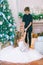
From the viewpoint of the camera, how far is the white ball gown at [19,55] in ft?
15.6

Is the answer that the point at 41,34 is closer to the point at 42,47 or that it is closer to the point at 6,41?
the point at 42,47

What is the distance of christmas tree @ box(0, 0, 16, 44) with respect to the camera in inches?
212

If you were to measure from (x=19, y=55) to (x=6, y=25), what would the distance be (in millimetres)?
907

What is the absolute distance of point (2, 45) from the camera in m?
5.37

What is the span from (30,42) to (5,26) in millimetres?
696

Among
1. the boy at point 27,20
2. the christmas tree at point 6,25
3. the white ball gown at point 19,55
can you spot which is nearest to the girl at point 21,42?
the white ball gown at point 19,55

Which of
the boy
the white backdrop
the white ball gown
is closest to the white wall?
the white backdrop

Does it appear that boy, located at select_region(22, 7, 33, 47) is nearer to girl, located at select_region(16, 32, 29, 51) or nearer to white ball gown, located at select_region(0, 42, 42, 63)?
girl, located at select_region(16, 32, 29, 51)

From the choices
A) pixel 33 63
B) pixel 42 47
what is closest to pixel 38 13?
pixel 42 47

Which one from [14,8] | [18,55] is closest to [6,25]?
[14,8]

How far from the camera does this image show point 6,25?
5.44 meters

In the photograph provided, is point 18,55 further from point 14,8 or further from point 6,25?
point 14,8

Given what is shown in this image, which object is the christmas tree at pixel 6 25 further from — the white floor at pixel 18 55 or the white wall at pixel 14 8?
the white floor at pixel 18 55

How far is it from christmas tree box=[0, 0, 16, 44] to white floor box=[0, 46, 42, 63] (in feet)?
1.51
